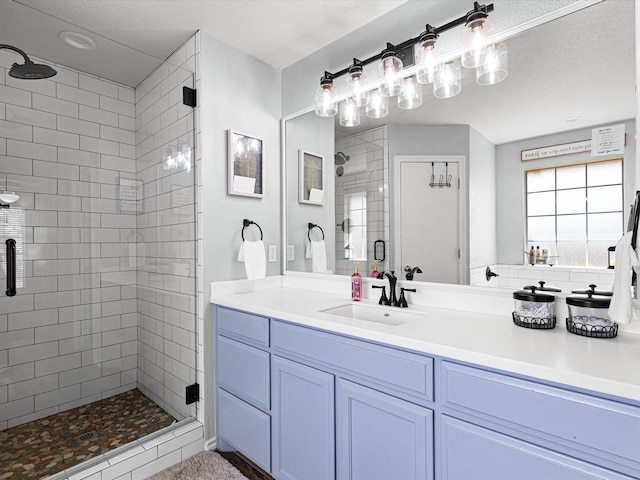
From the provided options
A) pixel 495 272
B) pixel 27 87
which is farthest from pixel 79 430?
pixel 495 272

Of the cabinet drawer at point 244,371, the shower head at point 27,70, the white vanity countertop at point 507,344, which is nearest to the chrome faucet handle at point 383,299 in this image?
the white vanity countertop at point 507,344

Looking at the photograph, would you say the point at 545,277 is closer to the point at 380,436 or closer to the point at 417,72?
the point at 380,436

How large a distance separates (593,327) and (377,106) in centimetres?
148

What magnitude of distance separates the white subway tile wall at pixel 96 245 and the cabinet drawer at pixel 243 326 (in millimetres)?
241

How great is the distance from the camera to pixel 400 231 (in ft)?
6.39

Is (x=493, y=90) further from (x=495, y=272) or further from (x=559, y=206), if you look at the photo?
(x=495, y=272)

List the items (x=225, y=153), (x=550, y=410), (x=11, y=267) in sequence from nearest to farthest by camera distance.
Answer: (x=550, y=410) < (x=11, y=267) < (x=225, y=153)

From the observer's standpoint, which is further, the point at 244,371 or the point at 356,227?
the point at 356,227

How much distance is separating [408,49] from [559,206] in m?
1.09

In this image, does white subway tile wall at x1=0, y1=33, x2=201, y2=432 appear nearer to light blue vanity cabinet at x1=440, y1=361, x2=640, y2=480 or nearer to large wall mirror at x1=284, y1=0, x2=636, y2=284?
large wall mirror at x1=284, y1=0, x2=636, y2=284

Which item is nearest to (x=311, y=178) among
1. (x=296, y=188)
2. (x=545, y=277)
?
(x=296, y=188)

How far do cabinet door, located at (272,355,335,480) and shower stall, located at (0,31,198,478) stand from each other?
2.43 feet

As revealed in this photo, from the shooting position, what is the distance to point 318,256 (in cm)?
241

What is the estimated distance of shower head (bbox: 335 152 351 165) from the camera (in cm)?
223
